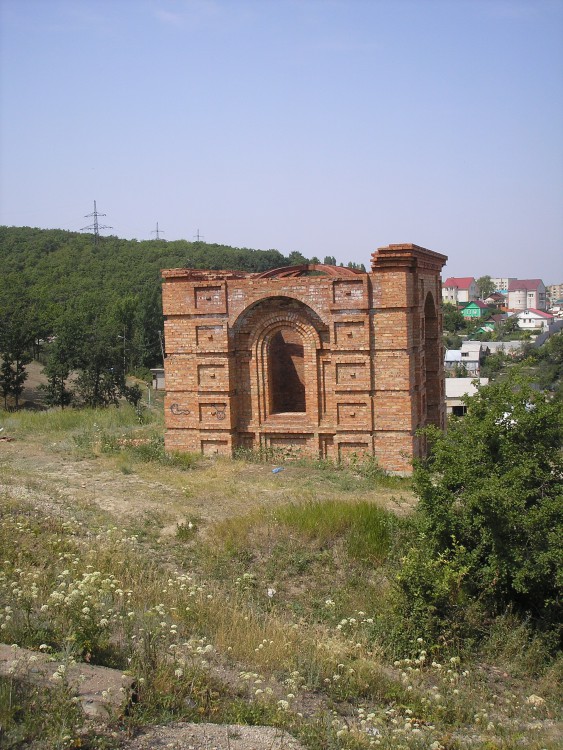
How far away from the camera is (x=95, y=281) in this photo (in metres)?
54.3

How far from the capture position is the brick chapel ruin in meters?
13.8

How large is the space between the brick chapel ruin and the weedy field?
143cm

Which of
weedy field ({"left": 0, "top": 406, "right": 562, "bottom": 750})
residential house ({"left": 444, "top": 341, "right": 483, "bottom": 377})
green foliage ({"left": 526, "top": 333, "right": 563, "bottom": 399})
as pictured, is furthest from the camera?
residential house ({"left": 444, "top": 341, "right": 483, "bottom": 377})

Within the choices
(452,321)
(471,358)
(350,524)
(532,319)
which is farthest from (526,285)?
(350,524)

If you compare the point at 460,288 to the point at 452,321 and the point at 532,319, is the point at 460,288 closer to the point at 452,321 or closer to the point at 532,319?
the point at 532,319

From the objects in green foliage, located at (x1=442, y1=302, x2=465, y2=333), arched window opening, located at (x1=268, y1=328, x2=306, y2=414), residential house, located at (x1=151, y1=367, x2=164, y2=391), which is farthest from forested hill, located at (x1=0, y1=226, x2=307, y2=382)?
green foliage, located at (x1=442, y1=302, x2=465, y2=333)

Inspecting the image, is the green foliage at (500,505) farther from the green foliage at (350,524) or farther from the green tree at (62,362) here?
the green tree at (62,362)

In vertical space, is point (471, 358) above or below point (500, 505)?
above

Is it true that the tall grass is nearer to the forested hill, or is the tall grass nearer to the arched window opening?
the arched window opening

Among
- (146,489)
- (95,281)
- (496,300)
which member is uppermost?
(496,300)

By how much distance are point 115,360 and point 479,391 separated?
80.7 feet

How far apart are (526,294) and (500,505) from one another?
5842 inches

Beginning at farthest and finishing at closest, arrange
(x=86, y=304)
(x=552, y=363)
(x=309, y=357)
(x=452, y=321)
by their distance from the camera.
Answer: (x=452, y=321) < (x=552, y=363) < (x=86, y=304) < (x=309, y=357)

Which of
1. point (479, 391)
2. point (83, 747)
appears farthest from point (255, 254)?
point (83, 747)
